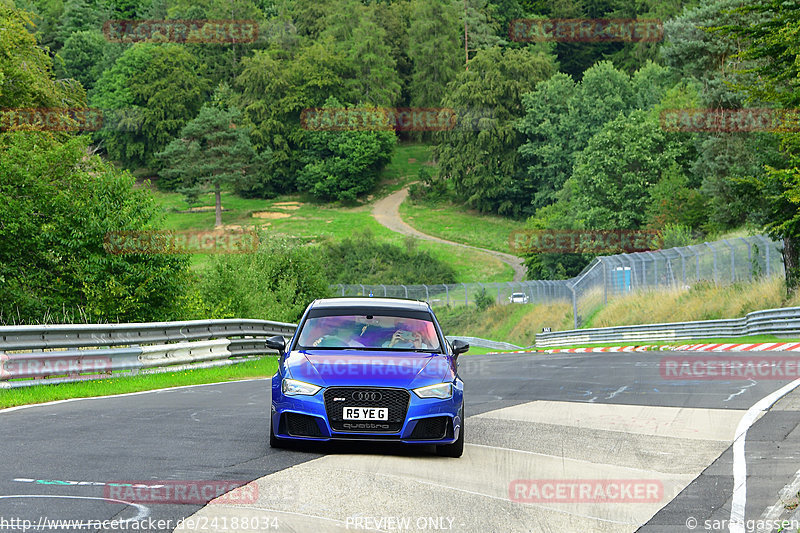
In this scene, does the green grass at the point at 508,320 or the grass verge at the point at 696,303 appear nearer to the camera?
the grass verge at the point at 696,303

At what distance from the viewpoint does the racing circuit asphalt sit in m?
6.99

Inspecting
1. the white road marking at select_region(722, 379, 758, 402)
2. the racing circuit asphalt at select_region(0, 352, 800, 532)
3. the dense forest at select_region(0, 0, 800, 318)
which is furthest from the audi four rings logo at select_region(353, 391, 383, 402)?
the dense forest at select_region(0, 0, 800, 318)

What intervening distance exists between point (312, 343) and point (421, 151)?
138102 millimetres

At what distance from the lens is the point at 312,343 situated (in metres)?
10.5

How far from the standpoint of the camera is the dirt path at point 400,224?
333ft

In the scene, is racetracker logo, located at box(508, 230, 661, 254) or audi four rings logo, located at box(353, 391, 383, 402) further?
racetracker logo, located at box(508, 230, 661, 254)

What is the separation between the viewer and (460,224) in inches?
4523

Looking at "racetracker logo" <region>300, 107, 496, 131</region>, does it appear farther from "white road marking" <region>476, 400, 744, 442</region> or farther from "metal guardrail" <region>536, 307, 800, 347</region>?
"white road marking" <region>476, 400, 744, 442</region>

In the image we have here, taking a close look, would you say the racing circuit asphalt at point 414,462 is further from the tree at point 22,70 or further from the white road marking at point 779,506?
the tree at point 22,70

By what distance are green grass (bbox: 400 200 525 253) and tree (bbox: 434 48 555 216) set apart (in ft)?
6.26

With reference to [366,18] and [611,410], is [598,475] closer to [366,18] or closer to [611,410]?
[611,410]

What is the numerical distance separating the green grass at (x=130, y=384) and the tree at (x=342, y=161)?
10373cm

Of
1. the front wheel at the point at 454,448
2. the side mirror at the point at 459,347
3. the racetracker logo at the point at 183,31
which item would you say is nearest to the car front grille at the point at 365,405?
the front wheel at the point at 454,448

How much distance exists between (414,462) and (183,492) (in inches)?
99.4
